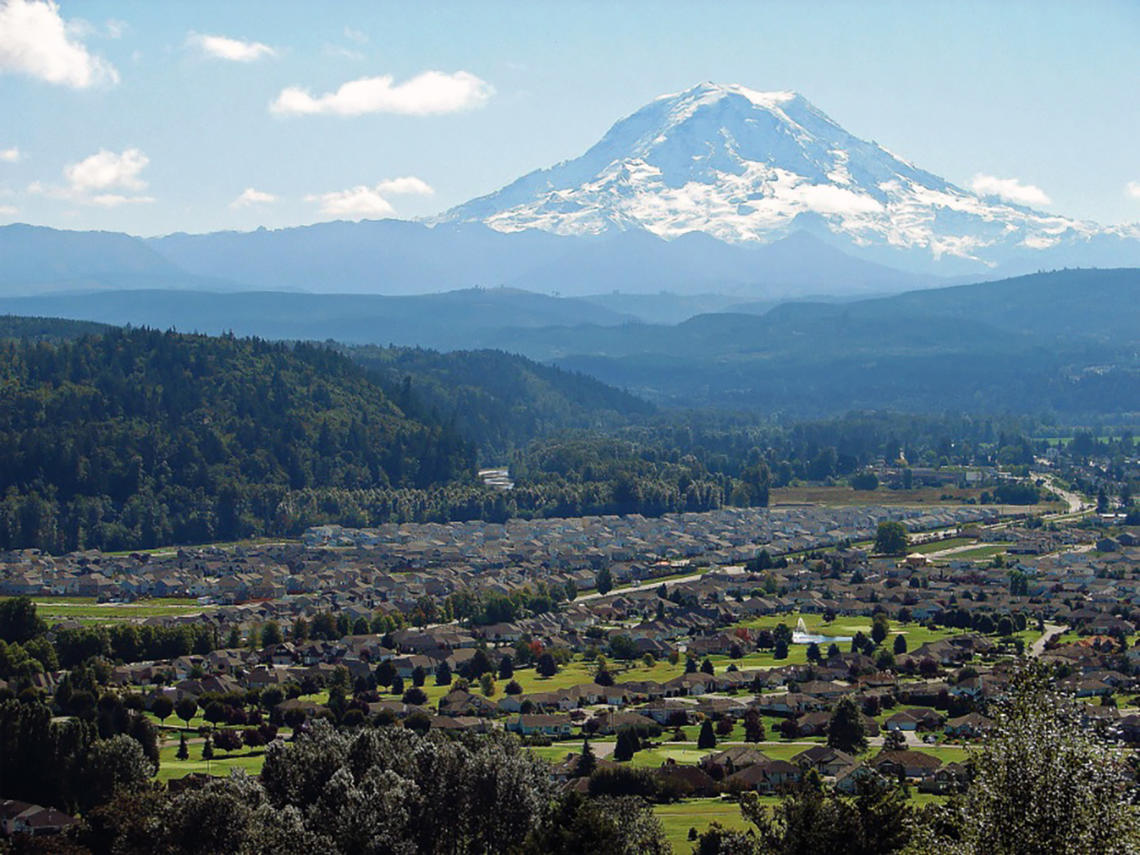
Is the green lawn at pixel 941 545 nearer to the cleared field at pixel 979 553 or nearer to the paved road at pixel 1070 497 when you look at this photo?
the cleared field at pixel 979 553

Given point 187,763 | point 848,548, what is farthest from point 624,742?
point 848,548

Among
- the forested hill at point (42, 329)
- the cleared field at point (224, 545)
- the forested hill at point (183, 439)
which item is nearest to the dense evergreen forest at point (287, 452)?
the forested hill at point (183, 439)

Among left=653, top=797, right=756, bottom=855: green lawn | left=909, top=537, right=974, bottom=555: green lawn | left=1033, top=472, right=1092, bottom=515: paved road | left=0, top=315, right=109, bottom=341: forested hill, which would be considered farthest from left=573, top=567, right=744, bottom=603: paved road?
left=0, top=315, right=109, bottom=341: forested hill

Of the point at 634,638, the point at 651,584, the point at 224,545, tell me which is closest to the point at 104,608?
the point at 634,638

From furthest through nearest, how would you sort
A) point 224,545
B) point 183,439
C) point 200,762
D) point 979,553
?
point 183,439
point 224,545
point 979,553
point 200,762

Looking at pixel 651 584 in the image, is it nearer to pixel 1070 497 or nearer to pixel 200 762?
pixel 200 762

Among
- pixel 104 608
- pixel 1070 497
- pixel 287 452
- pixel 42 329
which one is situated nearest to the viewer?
pixel 104 608
